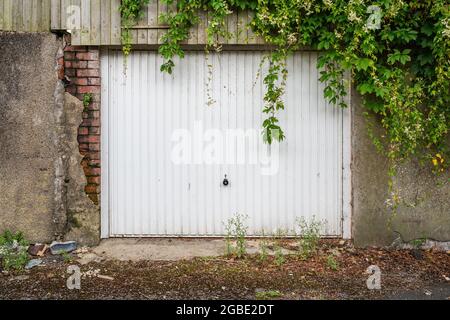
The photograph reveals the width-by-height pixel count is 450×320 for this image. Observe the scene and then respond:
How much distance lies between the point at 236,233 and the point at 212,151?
3.23 feet

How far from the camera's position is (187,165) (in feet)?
19.2

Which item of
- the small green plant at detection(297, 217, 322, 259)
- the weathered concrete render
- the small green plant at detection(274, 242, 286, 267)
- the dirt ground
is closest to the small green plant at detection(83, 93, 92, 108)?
the weathered concrete render

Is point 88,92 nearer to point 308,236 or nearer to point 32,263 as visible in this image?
point 32,263

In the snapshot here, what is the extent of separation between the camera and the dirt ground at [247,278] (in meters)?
4.54

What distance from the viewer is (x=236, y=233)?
19.1 feet

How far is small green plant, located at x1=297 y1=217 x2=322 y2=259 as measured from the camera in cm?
547

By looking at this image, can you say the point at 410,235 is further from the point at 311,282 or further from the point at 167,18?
the point at 167,18

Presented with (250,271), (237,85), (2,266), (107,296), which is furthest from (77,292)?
(237,85)

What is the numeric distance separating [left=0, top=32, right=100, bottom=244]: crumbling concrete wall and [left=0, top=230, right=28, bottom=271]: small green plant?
0.28 feet

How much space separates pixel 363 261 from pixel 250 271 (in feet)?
4.07

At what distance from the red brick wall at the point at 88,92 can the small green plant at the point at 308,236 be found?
2.34 m

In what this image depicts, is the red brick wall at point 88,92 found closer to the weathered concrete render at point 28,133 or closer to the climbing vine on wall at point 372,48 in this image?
the weathered concrete render at point 28,133

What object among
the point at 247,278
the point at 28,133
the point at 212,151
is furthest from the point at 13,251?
the point at 247,278

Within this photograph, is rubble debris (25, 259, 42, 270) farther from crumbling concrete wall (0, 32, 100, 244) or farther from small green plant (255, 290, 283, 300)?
small green plant (255, 290, 283, 300)
